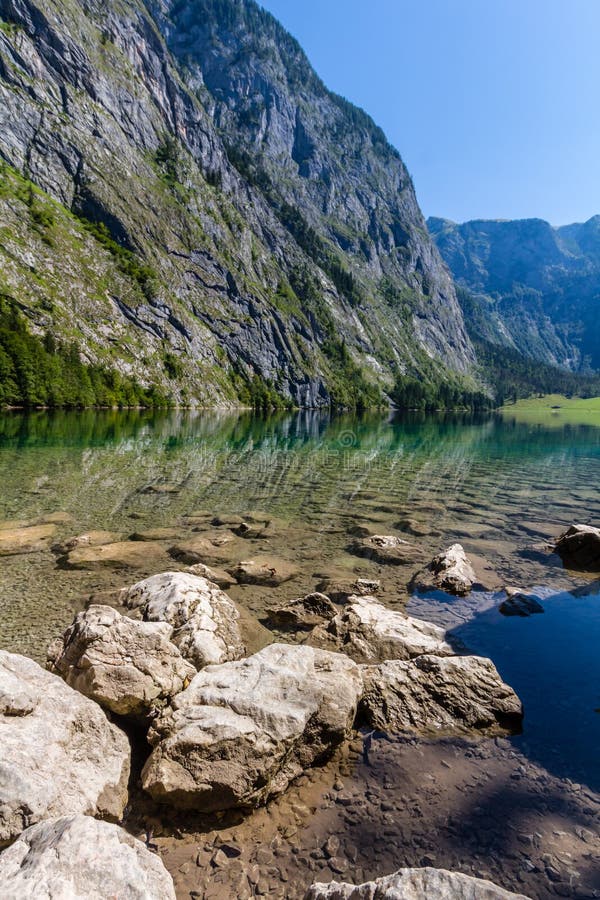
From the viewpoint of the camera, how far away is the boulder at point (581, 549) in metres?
16.9

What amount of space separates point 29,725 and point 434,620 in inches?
386

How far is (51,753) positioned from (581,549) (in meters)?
18.2

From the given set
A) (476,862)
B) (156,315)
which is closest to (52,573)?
(476,862)

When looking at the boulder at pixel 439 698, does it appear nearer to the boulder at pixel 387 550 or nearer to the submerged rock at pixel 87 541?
the boulder at pixel 387 550

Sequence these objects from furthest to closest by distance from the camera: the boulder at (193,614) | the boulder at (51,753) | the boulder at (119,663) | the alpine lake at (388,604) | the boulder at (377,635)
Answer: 1. the boulder at (377,635)
2. the boulder at (193,614)
3. the boulder at (119,663)
4. the alpine lake at (388,604)
5. the boulder at (51,753)

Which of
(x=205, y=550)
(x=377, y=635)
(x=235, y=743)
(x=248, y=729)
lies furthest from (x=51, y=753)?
(x=205, y=550)

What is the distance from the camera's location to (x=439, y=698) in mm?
8375

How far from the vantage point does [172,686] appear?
300 inches

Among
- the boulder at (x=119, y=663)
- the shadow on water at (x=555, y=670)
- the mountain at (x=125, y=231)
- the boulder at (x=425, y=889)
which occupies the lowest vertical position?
the shadow on water at (x=555, y=670)

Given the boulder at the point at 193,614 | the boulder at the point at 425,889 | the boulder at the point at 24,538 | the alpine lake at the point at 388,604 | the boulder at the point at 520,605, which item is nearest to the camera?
the boulder at the point at 425,889

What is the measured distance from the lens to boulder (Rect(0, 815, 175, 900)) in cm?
390

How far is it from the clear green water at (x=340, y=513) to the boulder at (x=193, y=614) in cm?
231

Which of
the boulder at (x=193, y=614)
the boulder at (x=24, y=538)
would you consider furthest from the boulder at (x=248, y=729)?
the boulder at (x=24, y=538)

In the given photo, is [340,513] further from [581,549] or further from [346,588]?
[581,549]
